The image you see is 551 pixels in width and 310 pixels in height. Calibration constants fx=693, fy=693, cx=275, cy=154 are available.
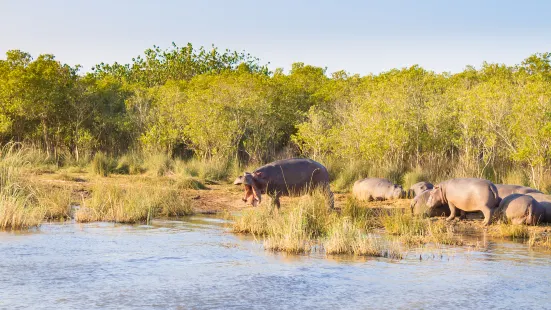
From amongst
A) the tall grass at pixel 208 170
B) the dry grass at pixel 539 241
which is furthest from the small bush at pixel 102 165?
the dry grass at pixel 539 241

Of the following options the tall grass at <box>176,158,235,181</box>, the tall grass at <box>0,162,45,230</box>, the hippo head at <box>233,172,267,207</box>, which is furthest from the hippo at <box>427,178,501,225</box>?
the tall grass at <box>176,158,235,181</box>

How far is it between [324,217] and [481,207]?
122 inches

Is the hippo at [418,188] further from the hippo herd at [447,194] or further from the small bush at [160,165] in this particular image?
the small bush at [160,165]

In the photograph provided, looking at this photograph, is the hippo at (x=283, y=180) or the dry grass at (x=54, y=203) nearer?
the dry grass at (x=54, y=203)

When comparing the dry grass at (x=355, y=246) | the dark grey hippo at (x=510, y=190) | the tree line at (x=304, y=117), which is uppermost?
the tree line at (x=304, y=117)

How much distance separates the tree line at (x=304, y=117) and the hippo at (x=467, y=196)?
3.32 metres

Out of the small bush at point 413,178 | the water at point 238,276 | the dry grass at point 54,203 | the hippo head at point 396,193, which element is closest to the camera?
the water at point 238,276

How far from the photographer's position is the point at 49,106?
76.6 ft

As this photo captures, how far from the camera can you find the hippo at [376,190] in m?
15.5

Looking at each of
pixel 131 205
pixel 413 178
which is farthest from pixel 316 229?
pixel 413 178

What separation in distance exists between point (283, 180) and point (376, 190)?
3407 millimetres

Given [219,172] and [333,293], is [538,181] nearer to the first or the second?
[219,172]

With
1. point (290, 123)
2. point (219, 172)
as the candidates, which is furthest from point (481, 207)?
point (290, 123)

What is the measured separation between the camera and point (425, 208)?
13.1 meters
